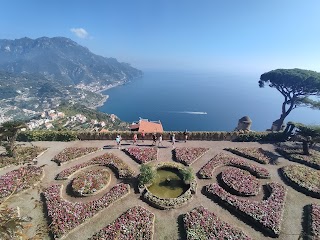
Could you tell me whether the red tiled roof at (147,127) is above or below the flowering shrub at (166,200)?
below

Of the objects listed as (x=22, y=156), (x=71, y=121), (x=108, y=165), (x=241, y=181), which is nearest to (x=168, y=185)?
(x=241, y=181)

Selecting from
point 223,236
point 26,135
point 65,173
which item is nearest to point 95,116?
point 26,135

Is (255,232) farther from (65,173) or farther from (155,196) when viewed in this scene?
(65,173)

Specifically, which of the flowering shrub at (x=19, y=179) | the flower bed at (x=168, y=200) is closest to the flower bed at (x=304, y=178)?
the flower bed at (x=168, y=200)

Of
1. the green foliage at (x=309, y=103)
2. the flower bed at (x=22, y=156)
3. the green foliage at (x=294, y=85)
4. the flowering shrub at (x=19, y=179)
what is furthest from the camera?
the green foliage at (x=294, y=85)

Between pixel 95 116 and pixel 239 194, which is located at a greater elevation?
pixel 239 194

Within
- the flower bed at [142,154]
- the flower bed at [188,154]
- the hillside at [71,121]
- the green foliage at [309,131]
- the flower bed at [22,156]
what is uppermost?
the green foliage at [309,131]

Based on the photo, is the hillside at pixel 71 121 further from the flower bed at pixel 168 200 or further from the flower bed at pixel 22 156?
the flower bed at pixel 168 200

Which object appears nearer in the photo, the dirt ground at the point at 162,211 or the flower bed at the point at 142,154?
the dirt ground at the point at 162,211
